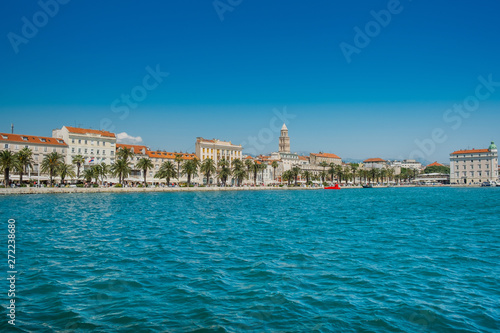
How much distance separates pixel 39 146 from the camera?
289 feet

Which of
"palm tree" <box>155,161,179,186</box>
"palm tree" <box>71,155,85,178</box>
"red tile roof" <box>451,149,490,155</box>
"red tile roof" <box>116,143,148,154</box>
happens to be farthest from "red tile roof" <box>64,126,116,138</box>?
"red tile roof" <box>451,149,490,155</box>

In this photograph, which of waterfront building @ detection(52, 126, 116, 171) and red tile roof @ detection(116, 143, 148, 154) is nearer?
waterfront building @ detection(52, 126, 116, 171)

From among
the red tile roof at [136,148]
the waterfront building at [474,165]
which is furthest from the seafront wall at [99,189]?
the waterfront building at [474,165]

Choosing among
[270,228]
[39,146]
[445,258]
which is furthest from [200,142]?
[445,258]

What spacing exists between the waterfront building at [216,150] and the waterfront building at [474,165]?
11054 centimetres

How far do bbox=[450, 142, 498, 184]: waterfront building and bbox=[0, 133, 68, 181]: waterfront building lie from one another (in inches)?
6535

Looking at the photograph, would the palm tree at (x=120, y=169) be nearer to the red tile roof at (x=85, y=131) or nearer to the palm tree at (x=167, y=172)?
the palm tree at (x=167, y=172)

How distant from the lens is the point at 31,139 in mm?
87375

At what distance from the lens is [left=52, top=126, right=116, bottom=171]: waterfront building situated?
94438mm

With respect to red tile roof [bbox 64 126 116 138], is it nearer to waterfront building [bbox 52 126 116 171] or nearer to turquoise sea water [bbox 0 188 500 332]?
waterfront building [bbox 52 126 116 171]

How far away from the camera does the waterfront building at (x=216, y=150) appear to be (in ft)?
406

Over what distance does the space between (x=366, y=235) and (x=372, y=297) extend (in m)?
12.6

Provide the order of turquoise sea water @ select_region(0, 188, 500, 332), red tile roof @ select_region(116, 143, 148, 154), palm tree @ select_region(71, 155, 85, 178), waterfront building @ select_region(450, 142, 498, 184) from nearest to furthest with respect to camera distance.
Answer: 1. turquoise sea water @ select_region(0, 188, 500, 332)
2. palm tree @ select_region(71, 155, 85, 178)
3. red tile roof @ select_region(116, 143, 148, 154)
4. waterfront building @ select_region(450, 142, 498, 184)

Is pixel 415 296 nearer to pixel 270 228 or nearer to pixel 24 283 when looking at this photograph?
pixel 24 283
